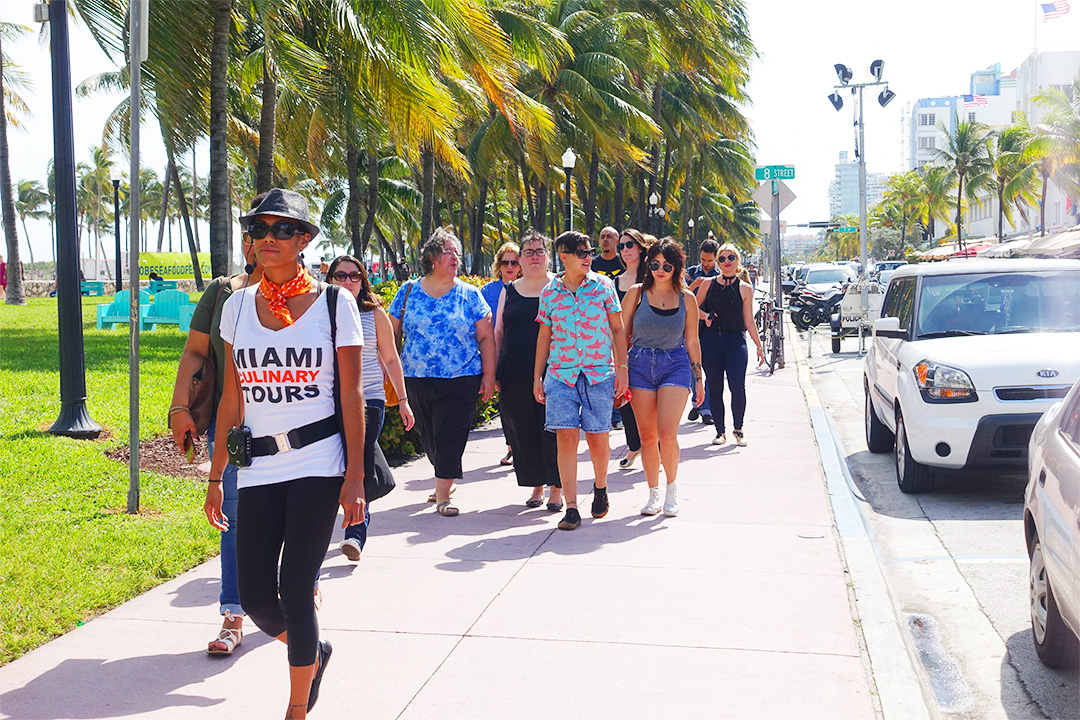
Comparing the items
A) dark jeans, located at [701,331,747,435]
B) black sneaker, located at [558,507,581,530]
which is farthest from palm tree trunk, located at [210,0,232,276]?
black sneaker, located at [558,507,581,530]

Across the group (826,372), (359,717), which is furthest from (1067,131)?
(359,717)

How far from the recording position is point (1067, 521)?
12.4 ft

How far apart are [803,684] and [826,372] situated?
49.8 feet

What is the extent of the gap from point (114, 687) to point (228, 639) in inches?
20.3

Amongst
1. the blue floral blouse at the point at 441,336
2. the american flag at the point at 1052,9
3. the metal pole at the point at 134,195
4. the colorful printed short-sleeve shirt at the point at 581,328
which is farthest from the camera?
the american flag at the point at 1052,9

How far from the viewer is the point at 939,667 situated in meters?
4.76

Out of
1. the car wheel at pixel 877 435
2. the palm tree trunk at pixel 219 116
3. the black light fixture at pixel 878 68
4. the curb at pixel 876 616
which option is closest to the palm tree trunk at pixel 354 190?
the palm tree trunk at pixel 219 116

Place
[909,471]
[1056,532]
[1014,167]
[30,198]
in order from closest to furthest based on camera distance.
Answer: [1056,532], [909,471], [1014,167], [30,198]

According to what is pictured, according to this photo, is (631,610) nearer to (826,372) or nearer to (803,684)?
(803,684)

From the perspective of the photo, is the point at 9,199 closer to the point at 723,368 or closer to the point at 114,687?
the point at 723,368

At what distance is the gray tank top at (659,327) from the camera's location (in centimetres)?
730

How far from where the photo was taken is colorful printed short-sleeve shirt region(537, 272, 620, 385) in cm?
684

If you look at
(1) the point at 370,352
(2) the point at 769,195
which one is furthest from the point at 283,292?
(2) the point at 769,195

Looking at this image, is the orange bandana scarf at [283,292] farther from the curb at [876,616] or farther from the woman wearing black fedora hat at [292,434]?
the curb at [876,616]
